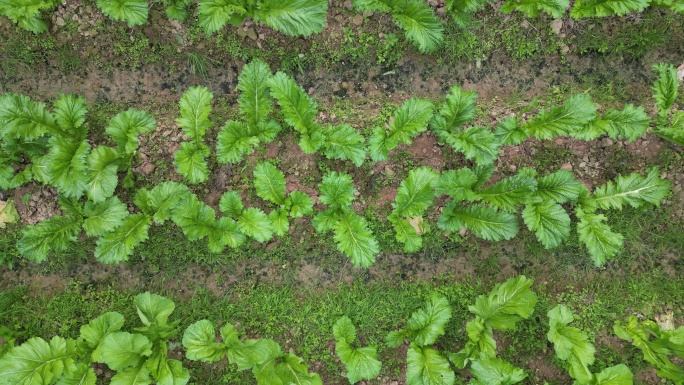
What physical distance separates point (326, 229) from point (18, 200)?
312cm

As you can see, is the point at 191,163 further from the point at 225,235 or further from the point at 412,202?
the point at 412,202

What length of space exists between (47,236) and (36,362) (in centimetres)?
114

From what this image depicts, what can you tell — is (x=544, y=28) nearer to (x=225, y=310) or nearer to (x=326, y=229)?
(x=326, y=229)

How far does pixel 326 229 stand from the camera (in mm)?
4754

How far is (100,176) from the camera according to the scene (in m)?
4.58

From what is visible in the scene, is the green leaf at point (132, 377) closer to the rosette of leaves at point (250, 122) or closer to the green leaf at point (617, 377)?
the rosette of leaves at point (250, 122)

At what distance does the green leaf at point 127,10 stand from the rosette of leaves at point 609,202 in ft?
14.7

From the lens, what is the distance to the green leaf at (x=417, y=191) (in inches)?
182

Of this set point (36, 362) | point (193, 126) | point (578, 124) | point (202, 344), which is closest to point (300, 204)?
point (193, 126)

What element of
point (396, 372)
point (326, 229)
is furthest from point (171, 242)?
point (396, 372)

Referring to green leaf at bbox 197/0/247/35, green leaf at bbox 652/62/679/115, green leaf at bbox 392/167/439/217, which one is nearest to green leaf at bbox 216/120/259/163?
green leaf at bbox 197/0/247/35

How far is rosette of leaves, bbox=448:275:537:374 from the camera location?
4645 mm

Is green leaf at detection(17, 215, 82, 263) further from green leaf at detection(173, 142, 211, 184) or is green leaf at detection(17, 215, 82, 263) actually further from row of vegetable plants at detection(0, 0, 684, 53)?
row of vegetable plants at detection(0, 0, 684, 53)

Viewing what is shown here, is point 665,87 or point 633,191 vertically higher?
point 665,87
